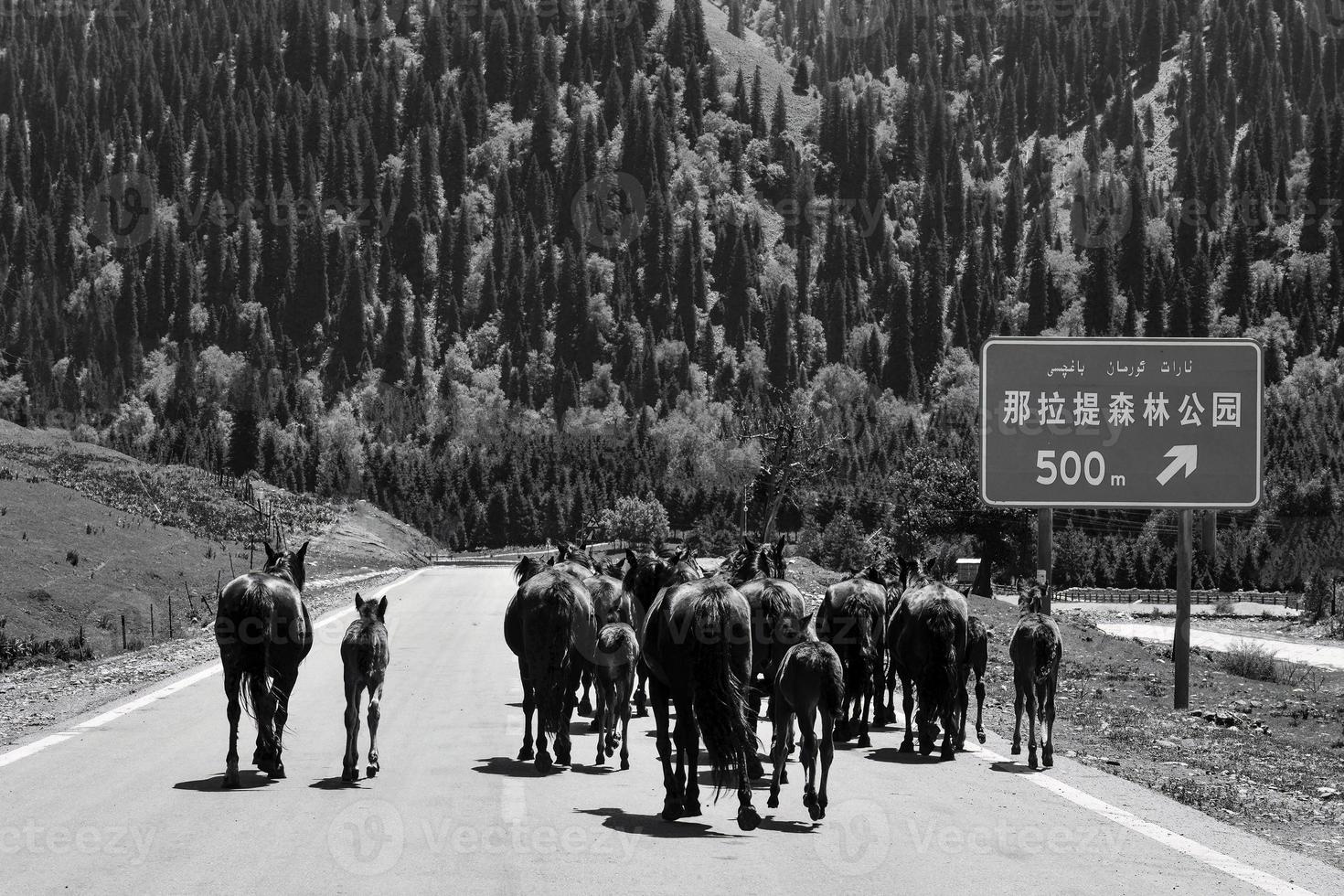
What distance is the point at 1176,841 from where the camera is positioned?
36.5 ft

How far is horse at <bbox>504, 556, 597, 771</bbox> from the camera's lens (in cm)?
1382

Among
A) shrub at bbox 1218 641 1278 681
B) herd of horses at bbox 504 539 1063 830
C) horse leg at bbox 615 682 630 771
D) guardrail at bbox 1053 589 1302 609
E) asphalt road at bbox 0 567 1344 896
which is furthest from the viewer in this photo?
guardrail at bbox 1053 589 1302 609

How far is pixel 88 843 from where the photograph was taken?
1002cm

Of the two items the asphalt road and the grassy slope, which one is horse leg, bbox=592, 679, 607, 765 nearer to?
the asphalt road

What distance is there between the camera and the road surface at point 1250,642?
43.4 metres

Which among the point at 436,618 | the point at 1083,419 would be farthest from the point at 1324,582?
the point at 1083,419

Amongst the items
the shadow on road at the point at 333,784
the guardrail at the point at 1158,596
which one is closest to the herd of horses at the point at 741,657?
the shadow on road at the point at 333,784

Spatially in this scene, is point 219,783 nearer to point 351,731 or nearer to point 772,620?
point 351,731

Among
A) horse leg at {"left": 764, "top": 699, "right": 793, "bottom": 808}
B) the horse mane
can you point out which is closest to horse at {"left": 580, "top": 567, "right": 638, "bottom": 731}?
the horse mane

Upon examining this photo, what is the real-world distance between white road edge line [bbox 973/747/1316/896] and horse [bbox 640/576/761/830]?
3.26m

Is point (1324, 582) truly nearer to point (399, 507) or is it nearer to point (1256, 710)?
point (1256, 710)

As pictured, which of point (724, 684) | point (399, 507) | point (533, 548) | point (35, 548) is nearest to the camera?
point (724, 684)

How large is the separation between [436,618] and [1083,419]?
840 inches

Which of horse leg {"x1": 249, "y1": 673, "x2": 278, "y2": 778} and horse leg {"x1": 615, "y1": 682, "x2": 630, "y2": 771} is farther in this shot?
horse leg {"x1": 615, "y1": 682, "x2": 630, "y2": 771}
